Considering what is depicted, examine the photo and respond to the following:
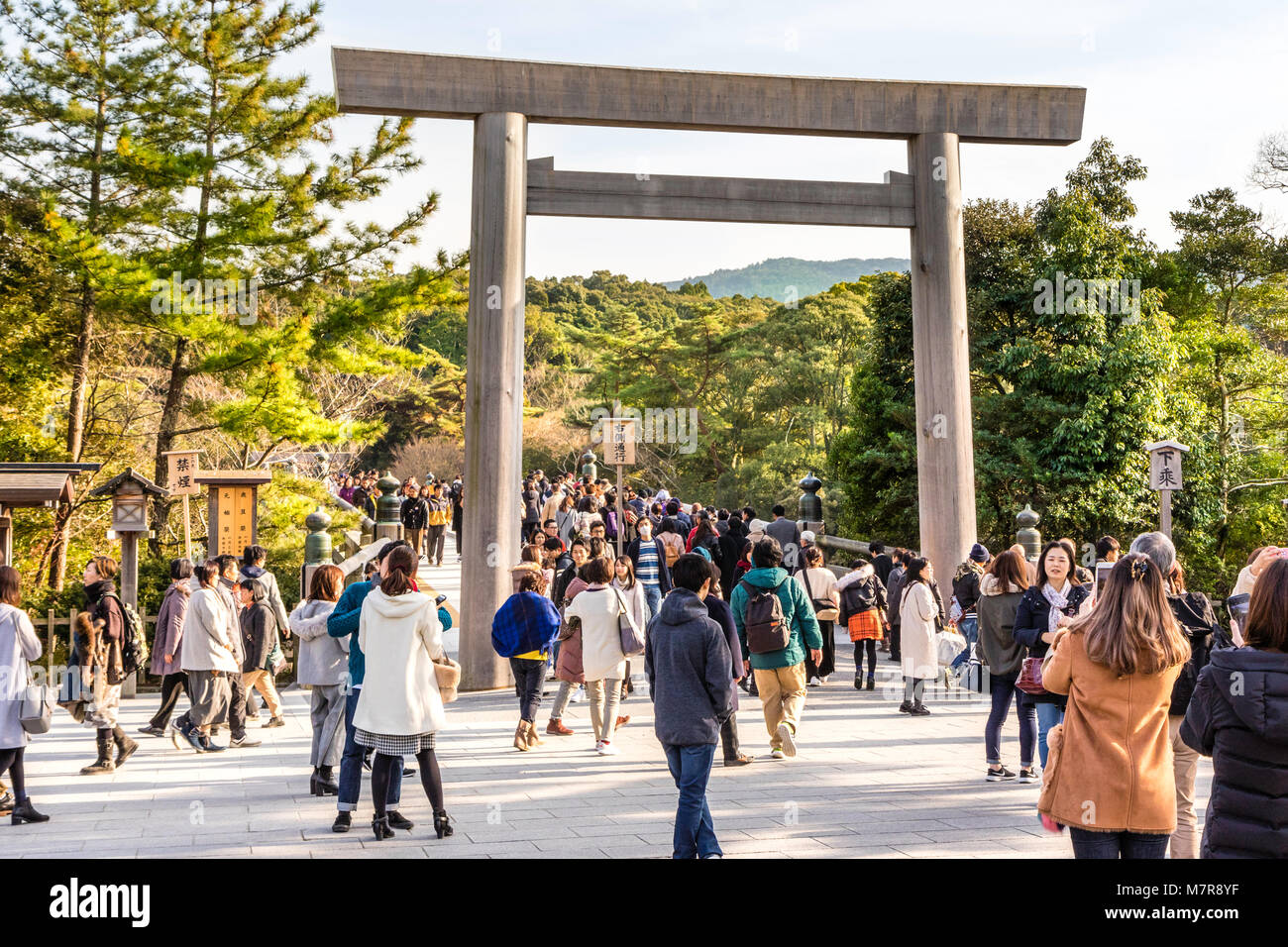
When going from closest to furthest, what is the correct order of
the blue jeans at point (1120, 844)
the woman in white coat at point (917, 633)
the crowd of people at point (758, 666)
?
the crowd of people at point (758, 666) < the blue jeans at point (1120, 844) < the woman in white coat at point (917, 633)

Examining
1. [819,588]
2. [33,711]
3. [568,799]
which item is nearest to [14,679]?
[33,711]

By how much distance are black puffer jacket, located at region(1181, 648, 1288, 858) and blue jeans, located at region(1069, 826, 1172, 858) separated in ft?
0.80

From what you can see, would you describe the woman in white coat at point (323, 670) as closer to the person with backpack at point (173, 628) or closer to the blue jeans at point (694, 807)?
the person with backpack at point (173, 628)

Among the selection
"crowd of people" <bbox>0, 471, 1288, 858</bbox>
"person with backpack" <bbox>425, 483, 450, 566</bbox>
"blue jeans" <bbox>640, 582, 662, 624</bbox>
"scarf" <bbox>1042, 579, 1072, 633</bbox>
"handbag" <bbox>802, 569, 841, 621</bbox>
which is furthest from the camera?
"person with backpack" <bbox>425, 483, 450, 566</bbox>

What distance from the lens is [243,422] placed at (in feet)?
52.1

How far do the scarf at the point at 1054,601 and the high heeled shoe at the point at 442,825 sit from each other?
3658 millimetres

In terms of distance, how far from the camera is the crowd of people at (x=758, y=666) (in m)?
3.90

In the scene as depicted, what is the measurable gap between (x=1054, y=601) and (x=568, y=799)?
10.7 ft

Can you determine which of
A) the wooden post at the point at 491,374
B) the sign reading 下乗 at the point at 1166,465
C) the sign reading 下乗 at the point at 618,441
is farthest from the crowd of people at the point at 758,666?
the sign reading 下乗 at the point at 618,441

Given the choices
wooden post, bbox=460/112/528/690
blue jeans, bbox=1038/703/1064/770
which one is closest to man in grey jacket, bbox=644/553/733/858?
blue jeans, bbox=1038/703/1064/770

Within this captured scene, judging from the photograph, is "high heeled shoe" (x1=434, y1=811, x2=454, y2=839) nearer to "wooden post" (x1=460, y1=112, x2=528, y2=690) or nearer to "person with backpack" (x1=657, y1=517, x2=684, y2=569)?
"wooden post" (x1=460, y1=112, x2=528, y2=690)

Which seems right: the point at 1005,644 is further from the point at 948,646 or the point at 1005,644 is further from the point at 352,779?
the point at 352,779

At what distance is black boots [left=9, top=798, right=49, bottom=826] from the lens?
6.90m

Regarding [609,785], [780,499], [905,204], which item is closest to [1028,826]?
[609,785]
